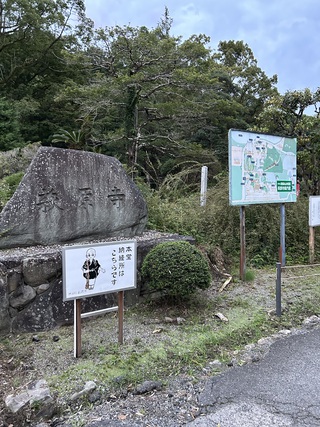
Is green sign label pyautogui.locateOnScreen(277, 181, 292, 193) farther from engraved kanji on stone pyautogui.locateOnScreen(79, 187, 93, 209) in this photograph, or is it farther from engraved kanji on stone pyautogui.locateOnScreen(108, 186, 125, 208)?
engraved kanji on stone pyautogui.locateOnScreen(79, 187, 93, 209)

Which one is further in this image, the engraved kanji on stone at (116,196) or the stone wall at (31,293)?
the engraved kanji on stone at (116,196)

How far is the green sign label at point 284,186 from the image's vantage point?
5488 mm

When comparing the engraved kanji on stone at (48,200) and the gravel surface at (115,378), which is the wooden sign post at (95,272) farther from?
the engraved kanji on stone at (48,200)

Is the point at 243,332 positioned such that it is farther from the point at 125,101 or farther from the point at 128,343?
the point at 125,101

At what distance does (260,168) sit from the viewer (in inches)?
203

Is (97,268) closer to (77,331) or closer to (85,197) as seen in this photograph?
(77,331)

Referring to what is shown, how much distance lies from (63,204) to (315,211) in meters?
4.19

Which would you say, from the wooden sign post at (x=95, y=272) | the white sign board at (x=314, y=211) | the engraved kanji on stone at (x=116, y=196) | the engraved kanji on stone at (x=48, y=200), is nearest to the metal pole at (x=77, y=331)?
the wooden sign post at (x=95, y=272)

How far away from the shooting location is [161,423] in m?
1.99

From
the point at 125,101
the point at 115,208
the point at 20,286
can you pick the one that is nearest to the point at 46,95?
the point at 125,101

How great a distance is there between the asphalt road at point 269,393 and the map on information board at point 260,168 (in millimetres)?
2471

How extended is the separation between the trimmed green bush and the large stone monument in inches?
35.4

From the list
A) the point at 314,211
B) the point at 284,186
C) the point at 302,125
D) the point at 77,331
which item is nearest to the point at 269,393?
the point at 77,331

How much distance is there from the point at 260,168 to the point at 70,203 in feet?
9.55
